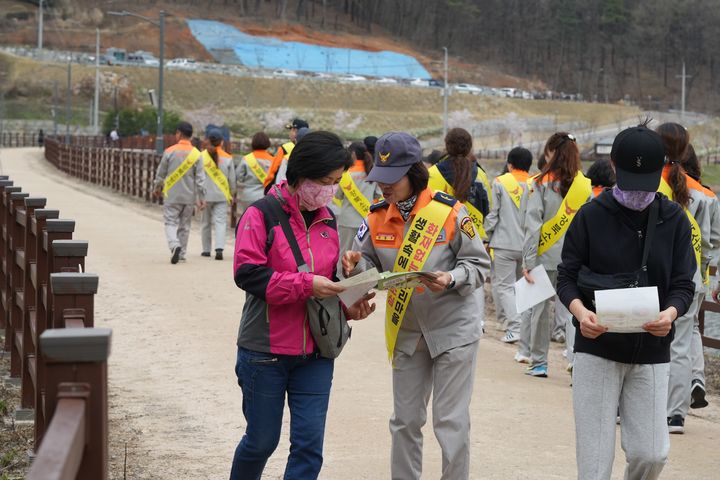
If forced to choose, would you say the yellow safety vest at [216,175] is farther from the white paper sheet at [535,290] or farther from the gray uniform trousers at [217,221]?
the white paper sheet at [535,290]

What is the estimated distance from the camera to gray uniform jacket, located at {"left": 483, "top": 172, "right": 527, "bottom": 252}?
10672mm

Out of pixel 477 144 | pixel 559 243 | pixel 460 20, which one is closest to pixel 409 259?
pixel 559 243

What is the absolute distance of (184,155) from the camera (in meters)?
15.7

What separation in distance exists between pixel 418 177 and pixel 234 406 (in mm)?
3259

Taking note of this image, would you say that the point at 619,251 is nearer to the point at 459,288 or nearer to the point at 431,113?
the point at 459,288

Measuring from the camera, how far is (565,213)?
28.9ft

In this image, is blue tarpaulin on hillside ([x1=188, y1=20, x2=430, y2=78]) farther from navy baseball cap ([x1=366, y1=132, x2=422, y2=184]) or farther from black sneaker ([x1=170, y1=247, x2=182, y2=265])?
navy baseball cap ([x1=366, y1=132, x2=422, y2=184])

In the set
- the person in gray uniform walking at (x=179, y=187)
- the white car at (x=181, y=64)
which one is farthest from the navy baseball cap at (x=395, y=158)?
the white car at (x=181, y=64)

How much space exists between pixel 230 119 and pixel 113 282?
8314 centimetres

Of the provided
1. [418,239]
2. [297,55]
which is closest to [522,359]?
[418,239]

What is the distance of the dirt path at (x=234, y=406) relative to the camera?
6.62 metres

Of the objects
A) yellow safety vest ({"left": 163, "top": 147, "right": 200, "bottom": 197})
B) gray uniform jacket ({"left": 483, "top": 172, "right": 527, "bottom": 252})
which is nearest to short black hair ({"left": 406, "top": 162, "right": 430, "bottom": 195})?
gray uniform jacket ({"left": 483, "top": 172, "right": 527, "bottom": 252})

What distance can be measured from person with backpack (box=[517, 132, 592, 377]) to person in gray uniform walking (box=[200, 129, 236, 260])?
7.72 metres

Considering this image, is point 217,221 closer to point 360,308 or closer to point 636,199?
point 360,308
